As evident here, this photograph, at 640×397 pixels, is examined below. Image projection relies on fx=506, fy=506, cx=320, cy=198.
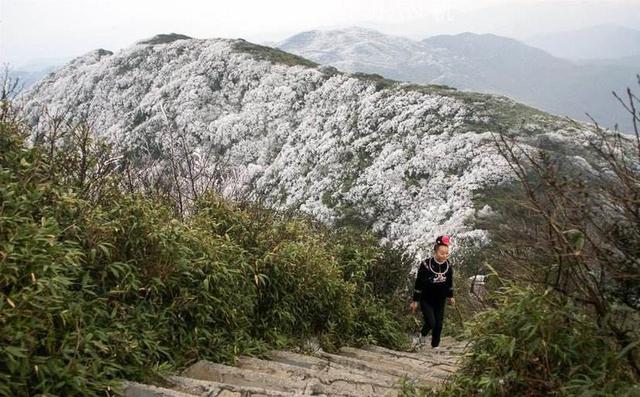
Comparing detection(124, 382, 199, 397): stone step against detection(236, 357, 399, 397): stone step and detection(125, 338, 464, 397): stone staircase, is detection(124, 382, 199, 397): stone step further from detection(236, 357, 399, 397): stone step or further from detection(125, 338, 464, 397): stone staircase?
detection(236, 357, 399, 397): stone step

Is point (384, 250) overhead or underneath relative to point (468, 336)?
underneath

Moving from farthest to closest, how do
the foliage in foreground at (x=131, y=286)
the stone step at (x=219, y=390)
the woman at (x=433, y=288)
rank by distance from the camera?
the woman at (x=433, y=288) → the stone step at (x=219, y=390) → the foliage in foreground at (x=131, y=286)

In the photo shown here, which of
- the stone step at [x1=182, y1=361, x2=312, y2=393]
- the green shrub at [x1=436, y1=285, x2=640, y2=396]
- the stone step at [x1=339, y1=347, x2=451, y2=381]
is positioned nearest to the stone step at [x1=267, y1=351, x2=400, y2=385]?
the stone step at [x1=339, y1=347, x2=451, y2=381]

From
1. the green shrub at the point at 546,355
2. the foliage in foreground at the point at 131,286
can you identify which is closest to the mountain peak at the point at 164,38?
the foliage in foreground at the point at 131,286

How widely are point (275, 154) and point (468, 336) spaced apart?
3578 cm

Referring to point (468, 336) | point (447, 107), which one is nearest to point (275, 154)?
point (447, 107)

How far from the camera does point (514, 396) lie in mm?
3541

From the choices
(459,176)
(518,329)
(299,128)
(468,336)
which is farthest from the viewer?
(299,128)

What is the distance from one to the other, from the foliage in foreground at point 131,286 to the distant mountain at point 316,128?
1571 centimetres

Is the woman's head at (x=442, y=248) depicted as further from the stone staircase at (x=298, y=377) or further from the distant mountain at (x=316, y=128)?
the distant mountain at (x=316, y=128)

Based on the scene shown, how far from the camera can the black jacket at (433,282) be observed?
7.88 metres

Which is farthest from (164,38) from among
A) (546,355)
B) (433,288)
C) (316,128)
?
(546,355)

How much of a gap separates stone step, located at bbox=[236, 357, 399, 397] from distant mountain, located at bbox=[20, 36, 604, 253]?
17.3m

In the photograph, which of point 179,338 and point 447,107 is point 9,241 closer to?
point 179,338
